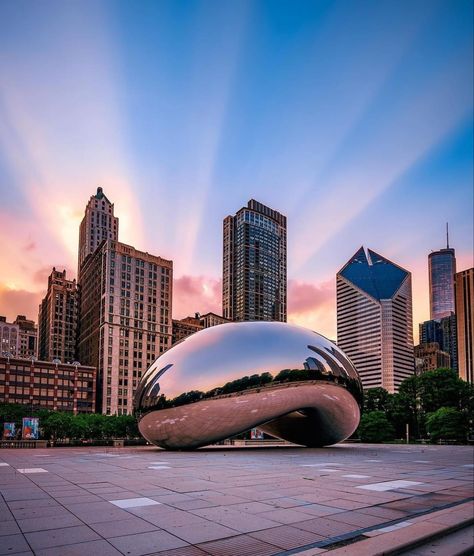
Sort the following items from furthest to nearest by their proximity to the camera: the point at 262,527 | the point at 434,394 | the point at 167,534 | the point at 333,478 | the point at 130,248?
the point at 130,248, the point at 434,394, the point at 333,478, the point at 262,527, the point at 167,534

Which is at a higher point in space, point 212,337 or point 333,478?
point 212,337

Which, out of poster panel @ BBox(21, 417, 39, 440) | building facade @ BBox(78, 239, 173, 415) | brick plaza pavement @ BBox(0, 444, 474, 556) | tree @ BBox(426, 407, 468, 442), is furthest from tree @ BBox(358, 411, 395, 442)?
building facade @ BBox(78, 239, 173, 415)

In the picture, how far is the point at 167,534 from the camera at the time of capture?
276 inches

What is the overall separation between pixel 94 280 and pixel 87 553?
515ft

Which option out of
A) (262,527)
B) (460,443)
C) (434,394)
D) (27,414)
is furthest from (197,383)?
(27,414)

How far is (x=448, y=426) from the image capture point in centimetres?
5028

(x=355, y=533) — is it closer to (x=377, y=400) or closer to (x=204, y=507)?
(x=204, y=507)

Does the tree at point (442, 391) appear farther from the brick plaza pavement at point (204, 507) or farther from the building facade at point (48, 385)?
the building facade at point (48, 385)

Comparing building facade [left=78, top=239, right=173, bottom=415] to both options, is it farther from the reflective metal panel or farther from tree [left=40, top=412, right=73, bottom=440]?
the reflective metal panel

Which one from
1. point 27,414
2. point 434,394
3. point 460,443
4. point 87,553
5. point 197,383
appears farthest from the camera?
point 27,414

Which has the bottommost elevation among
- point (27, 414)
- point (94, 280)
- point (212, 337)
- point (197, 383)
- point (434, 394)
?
point (27, 414)

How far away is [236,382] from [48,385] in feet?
388

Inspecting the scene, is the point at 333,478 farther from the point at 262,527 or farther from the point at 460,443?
the point at 460,443

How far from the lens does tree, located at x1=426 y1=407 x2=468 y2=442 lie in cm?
5022
